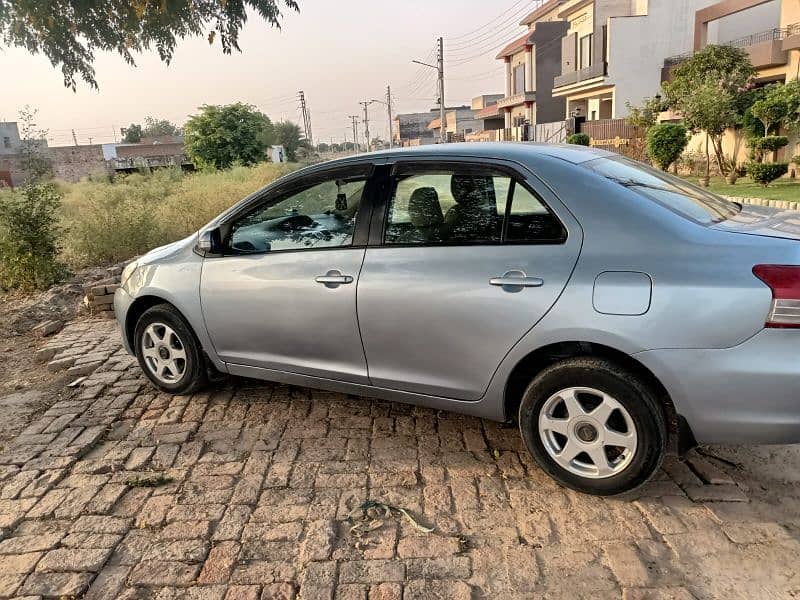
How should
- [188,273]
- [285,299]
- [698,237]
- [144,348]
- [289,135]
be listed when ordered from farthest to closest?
[289,135], [144,348], [188,273], [285,299], [698,237]

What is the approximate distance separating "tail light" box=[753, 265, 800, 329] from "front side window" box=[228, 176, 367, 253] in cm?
211

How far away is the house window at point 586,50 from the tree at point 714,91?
15.0m

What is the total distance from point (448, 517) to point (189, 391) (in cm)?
231

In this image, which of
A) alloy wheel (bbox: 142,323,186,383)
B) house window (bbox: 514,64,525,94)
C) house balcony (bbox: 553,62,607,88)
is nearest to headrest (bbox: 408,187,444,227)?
alloy wheel (bbox: 142,323,186,383)

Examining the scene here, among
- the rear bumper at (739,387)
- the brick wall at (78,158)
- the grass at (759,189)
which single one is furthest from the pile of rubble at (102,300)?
the brick wall at (78,158)

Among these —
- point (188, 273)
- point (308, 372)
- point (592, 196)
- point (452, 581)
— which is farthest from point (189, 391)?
point (592, 196)

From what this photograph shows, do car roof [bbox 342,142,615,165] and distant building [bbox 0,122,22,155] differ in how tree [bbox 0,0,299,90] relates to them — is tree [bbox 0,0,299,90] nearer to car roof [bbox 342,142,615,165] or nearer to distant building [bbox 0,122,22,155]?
car roof [bbox 342,142,615,165]

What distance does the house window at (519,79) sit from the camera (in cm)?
4966

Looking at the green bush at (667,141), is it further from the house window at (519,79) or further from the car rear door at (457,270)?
the house window at (519,79)

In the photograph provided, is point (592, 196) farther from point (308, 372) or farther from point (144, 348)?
point (144, 348)

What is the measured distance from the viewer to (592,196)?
2.96m

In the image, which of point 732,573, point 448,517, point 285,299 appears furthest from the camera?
point 285,299

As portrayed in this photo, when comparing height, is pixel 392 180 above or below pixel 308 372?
above

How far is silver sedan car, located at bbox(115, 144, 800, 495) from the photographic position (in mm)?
2637
